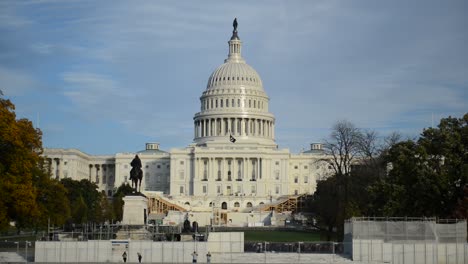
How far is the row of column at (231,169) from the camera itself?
586 feet

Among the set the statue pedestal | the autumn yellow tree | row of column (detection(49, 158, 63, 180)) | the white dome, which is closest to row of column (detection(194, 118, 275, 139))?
the white dome

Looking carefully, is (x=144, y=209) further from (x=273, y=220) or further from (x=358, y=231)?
(x=273, y=220)

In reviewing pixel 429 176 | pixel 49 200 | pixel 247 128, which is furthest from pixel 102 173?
pixel 429 176

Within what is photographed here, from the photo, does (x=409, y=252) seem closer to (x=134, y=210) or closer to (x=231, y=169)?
(x=134, y=210)

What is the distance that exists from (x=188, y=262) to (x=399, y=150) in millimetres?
21596

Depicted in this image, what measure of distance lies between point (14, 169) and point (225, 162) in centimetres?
12057

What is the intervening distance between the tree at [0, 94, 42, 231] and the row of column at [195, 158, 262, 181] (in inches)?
4588

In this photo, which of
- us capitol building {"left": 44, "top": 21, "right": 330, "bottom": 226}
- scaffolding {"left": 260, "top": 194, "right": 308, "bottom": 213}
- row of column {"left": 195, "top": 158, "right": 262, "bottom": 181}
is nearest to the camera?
scaffolding {"left": 260, "top": 194, "right": 308, "bottom": 213}

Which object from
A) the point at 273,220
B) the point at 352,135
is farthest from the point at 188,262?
the point at 273,220

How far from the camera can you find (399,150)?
66000 millimetres

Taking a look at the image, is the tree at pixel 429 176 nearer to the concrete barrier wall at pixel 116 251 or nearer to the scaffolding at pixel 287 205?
the concrete barrier wall at pixel 116 251

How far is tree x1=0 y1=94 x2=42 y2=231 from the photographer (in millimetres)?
58469

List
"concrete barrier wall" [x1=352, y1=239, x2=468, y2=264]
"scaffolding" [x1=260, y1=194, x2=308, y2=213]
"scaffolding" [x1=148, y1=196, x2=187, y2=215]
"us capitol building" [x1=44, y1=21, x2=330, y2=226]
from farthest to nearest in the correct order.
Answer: "us capitol building" [x1=44, y1=21, x2=330, y2=226] < "scaffolding" [x1=260, y1=194, x2=308, y2=213] < "scaffolding" [x1=148, y1=196, x2=187, y2=215] < "concrete barrier wall" [x1=352, y1=239, x2=468, y2=264]

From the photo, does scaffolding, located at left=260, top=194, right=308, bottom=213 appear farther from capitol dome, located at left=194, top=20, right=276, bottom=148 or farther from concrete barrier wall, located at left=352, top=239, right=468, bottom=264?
concrete barrier wall, located at left=352, top=239, right=468, bottom=264
